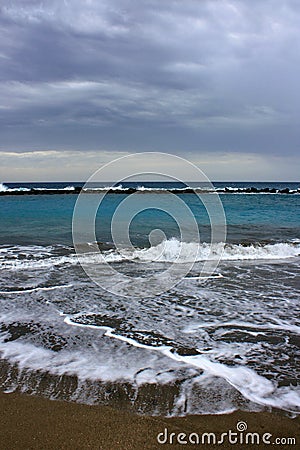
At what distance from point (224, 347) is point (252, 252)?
24.4 ft

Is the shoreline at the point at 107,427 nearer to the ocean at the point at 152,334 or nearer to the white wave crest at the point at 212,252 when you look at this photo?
the ocean at the point at 152,334

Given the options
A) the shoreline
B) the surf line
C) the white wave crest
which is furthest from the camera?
the white wave crest

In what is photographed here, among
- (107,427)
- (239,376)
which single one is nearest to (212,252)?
(239,376)

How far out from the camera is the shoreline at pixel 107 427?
8.66ft

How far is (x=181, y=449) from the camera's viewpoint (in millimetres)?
2615

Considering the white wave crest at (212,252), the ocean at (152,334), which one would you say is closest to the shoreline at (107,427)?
the ocean at (152,334)

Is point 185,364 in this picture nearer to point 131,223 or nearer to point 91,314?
point 91,314

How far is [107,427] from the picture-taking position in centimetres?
280

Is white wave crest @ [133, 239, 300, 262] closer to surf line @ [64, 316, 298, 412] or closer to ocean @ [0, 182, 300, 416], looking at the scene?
ocean @ [0, 182, 300, 416]

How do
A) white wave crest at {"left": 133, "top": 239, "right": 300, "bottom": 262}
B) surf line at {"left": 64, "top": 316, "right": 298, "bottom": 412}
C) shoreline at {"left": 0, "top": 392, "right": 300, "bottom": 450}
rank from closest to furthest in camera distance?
shoreline at {"left": 0, "top": 392, "right": 300, "bottom": 450} → surf line at {"left": 64, "top": 316, "right": 298, "bottom": 412} → white wave crest at {"left": 133, "top": 239, "right": 300, "bottom": 262}

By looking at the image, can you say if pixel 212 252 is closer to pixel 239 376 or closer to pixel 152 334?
pixel 152 334

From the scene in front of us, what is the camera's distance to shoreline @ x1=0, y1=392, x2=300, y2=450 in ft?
8.66

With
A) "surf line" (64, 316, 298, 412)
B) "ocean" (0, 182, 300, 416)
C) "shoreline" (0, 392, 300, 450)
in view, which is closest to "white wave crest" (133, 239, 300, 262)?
"ocean" (0, 182, 300, 416)

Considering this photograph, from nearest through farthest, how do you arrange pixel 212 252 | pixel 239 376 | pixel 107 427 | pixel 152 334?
pixel 107 427 < pixel 239 376 < pixel 152 334 < pixel 212 252
